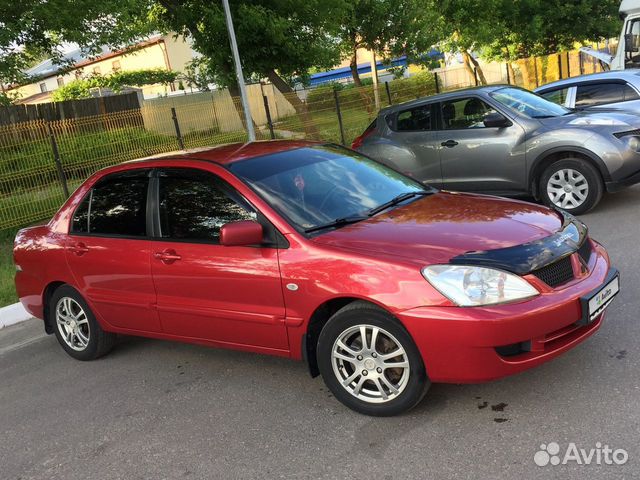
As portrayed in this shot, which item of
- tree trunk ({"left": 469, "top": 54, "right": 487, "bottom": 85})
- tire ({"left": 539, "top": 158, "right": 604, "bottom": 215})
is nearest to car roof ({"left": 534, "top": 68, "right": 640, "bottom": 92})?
tire ({"left": 539, "top": 158, "right": 604, "bottom": 215})

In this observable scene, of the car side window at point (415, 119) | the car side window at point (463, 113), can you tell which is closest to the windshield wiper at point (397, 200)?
the car side window at point (463, 113)

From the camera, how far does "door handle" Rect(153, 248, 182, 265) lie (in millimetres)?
4172

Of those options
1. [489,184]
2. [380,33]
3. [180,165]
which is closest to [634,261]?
[489,184]

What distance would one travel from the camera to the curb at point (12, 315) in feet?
21.3

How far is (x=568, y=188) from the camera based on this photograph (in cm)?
758

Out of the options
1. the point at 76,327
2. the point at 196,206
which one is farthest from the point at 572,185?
the point at 76,327

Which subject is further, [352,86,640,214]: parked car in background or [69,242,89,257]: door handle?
[352,86,640,214]: parked car in background

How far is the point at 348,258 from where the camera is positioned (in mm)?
3451

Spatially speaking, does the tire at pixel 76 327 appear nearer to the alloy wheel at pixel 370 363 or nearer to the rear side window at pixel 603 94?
the alloy wheel at pixel 370 363

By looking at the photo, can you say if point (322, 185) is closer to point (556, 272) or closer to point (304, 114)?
point (556, 272)

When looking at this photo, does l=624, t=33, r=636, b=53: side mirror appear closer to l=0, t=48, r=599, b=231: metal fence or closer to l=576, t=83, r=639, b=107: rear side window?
l=0, t=48, r=599, b=231: metal fence

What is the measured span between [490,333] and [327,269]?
3.10 ft

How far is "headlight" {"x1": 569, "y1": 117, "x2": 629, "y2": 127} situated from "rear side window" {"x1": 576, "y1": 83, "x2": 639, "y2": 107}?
212 centimetres

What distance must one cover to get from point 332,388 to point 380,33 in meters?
20.1
